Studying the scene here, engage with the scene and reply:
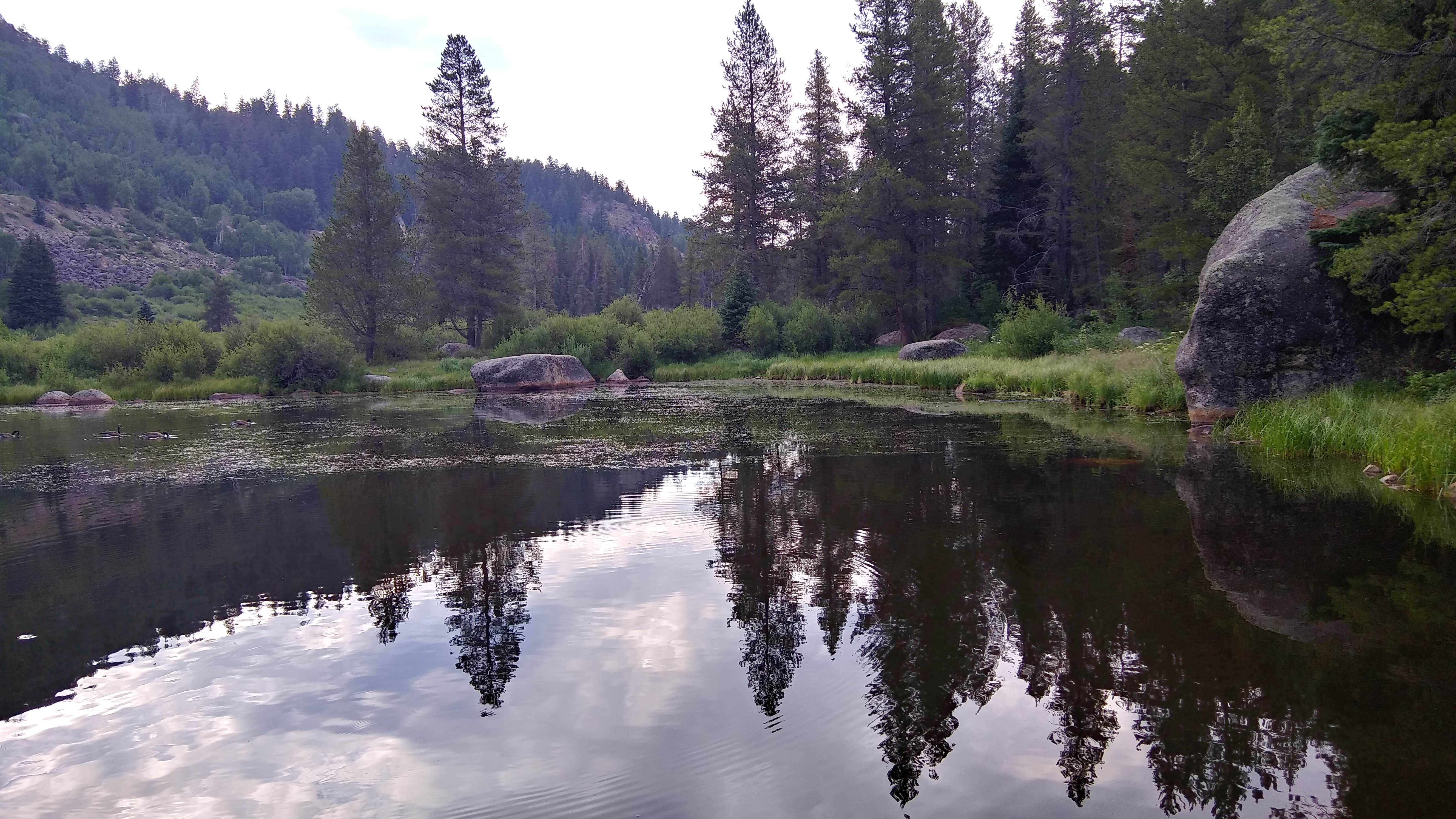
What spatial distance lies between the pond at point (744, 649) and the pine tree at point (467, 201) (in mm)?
34775

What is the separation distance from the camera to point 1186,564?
15.7ft

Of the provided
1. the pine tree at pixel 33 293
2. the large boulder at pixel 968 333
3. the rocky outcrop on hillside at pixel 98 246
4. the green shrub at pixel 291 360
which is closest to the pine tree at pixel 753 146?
the large boulder at pixel 968 333

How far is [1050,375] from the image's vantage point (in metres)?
17.5

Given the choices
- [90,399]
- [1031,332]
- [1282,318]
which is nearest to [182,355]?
[90,399]

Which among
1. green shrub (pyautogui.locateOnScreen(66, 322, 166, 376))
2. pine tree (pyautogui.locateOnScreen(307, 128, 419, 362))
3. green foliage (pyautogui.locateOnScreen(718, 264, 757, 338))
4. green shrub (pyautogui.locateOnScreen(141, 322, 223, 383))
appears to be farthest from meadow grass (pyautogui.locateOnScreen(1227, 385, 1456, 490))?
pine tree (pyautogui.locateOnScreen(307, 128, 419, 362))

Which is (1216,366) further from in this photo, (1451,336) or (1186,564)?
(1186,564)

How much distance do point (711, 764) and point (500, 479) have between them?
6505 millimetres

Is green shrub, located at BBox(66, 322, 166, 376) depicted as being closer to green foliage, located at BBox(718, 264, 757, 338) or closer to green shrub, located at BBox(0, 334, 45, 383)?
green shrub, located at BBox(0, 334, 45, 383)

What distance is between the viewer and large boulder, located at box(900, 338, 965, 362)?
2594 cm

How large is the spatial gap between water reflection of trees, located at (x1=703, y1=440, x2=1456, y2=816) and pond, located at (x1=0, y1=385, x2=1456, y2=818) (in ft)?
0.07

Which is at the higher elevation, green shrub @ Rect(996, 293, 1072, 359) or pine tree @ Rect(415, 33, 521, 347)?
pine tree @ Rect(415, 33, 521, 347)

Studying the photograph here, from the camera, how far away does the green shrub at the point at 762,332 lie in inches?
1399

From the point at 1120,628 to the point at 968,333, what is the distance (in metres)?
29.7

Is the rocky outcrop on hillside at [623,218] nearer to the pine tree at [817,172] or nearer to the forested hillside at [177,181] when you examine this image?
the forested hillside at [177,181]
